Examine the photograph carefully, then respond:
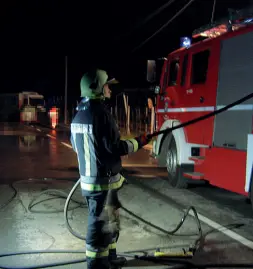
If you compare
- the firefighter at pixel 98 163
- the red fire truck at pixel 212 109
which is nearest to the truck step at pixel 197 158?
the red fire truck at pixel 212 109

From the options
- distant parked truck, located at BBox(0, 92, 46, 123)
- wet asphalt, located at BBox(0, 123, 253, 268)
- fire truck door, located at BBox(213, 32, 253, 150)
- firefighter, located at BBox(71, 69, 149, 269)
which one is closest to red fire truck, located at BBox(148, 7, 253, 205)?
fire truck door, located at BBox(213, 32, 253, 150)

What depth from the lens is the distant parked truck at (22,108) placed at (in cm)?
3631

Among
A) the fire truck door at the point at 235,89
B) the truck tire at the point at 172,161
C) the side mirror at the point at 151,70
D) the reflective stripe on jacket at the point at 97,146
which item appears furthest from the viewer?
the side mirror at the point at 151,70

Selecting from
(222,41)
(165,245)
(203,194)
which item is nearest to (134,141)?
(165,245)

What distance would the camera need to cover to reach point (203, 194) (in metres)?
8.12

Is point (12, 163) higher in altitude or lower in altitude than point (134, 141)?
lower

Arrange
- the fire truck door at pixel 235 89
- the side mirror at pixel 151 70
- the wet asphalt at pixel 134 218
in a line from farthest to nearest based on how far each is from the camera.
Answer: the side mirror at pixel 151 70
the fire truck door at pixel 235 89
the wet asphalt at pixel 134 218

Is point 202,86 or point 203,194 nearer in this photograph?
point 202,86

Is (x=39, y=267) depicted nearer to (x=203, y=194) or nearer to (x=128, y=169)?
(x=203, y=194)

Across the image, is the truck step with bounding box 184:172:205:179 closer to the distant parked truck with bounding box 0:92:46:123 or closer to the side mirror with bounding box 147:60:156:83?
the side mirror with bounding box 147:60:156:83

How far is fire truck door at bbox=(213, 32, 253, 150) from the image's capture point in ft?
20.4

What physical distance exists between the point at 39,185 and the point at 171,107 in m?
3.11

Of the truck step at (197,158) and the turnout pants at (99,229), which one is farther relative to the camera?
the truck step at (197,158)

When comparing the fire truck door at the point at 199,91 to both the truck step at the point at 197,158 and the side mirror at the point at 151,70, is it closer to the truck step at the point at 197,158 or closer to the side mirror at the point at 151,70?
the truck step at the point at 197,158
